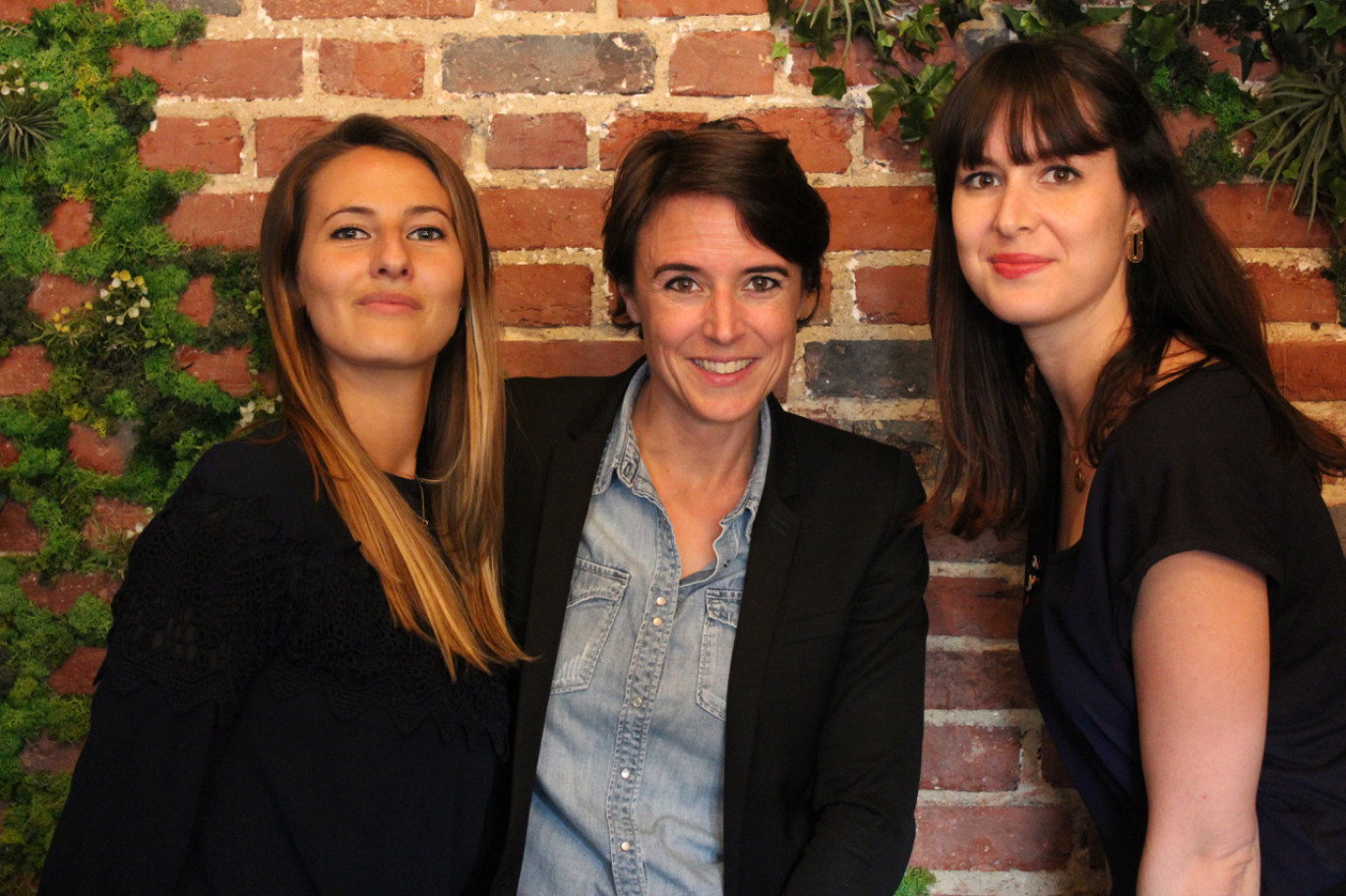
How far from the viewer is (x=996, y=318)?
1.49 metres

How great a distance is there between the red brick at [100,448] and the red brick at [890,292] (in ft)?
3.78

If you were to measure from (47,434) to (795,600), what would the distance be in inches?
46.3

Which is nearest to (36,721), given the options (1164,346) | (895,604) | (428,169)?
(428,169)

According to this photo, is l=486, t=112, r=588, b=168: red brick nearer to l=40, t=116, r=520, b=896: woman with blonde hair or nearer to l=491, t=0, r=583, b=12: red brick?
l=491, t=0, r=583, b=12: red brick

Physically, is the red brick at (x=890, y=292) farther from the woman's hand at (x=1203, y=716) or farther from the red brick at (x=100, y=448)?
the red brick at (x=100, y=448)

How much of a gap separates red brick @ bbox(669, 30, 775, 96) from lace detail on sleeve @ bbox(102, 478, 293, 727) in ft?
3.00

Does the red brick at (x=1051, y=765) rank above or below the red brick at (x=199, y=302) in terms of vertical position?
below

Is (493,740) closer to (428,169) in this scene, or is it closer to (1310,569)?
(428,169)

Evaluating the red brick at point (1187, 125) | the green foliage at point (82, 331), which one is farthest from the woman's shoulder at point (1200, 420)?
the green foliage at point (82, 331)

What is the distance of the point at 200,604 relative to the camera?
1.10 m

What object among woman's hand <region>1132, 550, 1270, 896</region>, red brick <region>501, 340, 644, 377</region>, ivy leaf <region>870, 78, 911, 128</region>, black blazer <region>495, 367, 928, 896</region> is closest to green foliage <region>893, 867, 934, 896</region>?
black blazer <region>495, 367, 928, 896</region>

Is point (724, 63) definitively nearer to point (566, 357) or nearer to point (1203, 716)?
point (566, 357)

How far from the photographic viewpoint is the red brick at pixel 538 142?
1.64m

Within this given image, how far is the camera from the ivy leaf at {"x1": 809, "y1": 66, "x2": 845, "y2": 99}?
1594 mm
